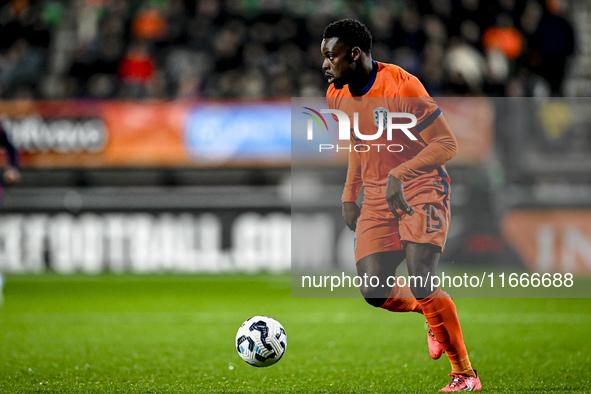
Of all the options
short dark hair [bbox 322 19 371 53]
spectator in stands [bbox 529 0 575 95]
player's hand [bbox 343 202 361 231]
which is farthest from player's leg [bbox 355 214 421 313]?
spectator in stands [bbox 529 0 575 95]

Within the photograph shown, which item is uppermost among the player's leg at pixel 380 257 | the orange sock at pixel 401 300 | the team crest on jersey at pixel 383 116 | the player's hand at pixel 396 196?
the team crest on jersey at pixel 383 116

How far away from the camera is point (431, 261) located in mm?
4254

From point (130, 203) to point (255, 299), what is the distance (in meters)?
3.12

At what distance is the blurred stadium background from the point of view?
11211 millimetres

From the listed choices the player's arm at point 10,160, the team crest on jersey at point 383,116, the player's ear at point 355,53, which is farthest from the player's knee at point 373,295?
the player's arm at point 10,160

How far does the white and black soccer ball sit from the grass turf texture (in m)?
0.16

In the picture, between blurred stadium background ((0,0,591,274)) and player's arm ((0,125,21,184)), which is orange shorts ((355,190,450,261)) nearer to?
player's arm ((0,125,21,184))

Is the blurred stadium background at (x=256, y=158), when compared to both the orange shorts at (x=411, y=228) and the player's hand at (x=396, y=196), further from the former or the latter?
the player's hand at (x=396, y=196)

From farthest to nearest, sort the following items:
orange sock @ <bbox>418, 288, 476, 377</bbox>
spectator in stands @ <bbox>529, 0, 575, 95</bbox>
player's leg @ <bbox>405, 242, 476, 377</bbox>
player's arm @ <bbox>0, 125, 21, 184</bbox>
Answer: spectator in stands @ <bbox>529, 0, 575, 95</bbox> → player's arm @ <bbox>0, 125, 21, 184</bbox> → orange sock @ <bbox>418, 288, 476, 377</bbox> → player's leg @ <bbox>405, 242, 476, 377</bbox>

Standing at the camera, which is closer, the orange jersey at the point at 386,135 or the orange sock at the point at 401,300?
the orange jersey at the point at 386,135

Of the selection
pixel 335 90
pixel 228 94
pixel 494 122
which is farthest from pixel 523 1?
pixel 335 90

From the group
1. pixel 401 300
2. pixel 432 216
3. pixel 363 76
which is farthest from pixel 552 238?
pixel 363 76

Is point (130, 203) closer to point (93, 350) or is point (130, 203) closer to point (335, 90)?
point (93, 350)

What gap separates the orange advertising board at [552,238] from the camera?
11.1 metres
